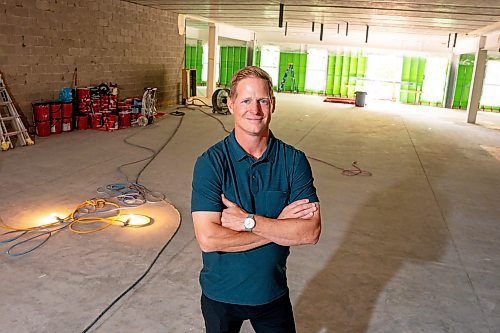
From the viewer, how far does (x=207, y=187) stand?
167cm

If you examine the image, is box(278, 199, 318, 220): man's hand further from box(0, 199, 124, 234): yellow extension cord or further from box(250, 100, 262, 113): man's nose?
box(0, 199, 124, 234): yellow extension cord

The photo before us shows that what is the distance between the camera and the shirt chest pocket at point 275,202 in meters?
1.73

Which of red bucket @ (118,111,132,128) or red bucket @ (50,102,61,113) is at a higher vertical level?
red bucket @ (50,102,61,113)

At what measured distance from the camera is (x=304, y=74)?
2238 centimetres

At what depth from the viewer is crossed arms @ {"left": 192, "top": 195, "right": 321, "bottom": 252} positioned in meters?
1.67

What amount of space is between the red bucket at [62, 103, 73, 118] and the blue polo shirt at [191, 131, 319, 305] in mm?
8218

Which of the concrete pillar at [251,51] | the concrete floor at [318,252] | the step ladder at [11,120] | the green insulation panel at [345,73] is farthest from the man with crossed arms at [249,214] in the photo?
the concrete pillar at [251,51]

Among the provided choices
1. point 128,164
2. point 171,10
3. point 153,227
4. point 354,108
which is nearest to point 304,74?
point 354,108

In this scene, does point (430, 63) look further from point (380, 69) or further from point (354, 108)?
point (354, 108)

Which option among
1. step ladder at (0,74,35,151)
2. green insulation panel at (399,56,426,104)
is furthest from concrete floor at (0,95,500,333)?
green insulation panel at (399,56,426,104)

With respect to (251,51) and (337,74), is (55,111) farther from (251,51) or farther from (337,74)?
(337,74)

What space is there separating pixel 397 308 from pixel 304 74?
20047 millimetres

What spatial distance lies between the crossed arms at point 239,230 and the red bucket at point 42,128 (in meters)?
7.85

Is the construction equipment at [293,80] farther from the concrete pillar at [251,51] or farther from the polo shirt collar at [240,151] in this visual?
A: the polo shirt collar at [240,151]
